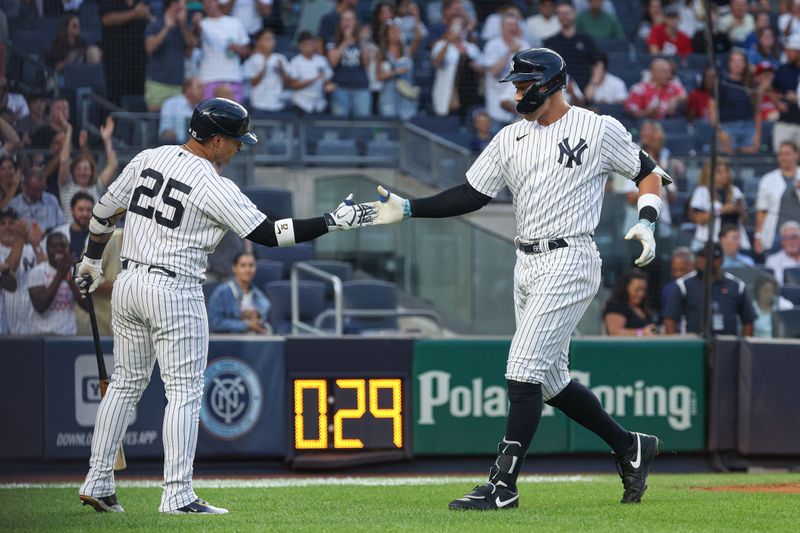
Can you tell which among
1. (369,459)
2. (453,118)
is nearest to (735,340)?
(369,459)

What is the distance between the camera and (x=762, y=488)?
24.4 feet

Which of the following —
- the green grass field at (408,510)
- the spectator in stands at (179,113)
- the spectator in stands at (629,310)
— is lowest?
the green grass field at (408,510)

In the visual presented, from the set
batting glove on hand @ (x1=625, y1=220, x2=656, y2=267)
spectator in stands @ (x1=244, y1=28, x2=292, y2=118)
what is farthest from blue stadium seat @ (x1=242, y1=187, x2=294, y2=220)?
batting glove on hand @ (x1=625, y1=220, x2=656, y2=267)

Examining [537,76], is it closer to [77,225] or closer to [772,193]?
[77,225]

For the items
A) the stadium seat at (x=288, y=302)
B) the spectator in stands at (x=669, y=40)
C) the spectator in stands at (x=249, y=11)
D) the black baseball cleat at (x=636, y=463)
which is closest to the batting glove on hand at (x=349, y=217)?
the black baseball cleat at (x=636, y=463)

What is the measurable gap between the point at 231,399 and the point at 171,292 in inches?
147

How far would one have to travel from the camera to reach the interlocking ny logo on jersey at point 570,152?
222 inches

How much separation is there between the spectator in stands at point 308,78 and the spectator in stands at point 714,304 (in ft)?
14.1

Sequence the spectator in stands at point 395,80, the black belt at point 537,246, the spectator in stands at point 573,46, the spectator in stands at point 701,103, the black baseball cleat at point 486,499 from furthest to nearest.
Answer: the spectator in stands at point 701,103 < the spectator in stands at point 573,46 < the spectator in stands at point 395,80 < the black belt at point 537,246 < the black baseball cleat at point 486,499

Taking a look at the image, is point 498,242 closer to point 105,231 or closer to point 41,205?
point 41,205

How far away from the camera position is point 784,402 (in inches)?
370

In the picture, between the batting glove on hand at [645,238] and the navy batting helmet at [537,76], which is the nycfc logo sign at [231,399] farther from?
the batting glove on hand at [645,238]

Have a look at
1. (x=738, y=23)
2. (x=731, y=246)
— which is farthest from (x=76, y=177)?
(x=738, y=23)

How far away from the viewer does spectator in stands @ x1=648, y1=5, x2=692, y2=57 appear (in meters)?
14.5
